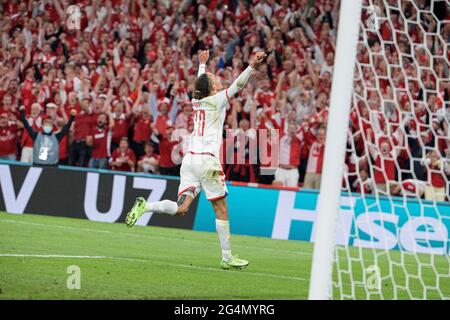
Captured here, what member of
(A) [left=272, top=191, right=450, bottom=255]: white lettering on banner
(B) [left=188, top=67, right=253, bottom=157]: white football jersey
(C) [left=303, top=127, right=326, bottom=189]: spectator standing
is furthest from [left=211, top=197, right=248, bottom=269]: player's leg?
(C) [left=303, top=127, right=326, bottom=189]: spectator standing

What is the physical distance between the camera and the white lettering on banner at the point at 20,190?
17500mm

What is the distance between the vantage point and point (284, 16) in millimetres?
22625

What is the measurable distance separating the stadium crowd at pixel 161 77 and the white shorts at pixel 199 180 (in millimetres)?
4461

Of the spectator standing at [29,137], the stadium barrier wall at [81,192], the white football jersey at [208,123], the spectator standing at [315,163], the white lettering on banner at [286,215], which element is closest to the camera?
the white football jersey at [208,123]

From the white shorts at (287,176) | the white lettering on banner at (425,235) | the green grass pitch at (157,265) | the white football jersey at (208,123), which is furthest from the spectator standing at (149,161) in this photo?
the white football jersey at (208,123)

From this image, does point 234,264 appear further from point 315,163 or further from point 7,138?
point 7,138

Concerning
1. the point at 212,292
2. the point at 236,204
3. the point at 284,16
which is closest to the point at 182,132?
the point at 236,204

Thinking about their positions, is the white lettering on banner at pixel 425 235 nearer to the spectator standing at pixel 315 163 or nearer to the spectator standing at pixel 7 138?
the spectator standing at pixel 315 163

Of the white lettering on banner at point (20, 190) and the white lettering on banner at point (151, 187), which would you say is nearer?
the white lettering on banner at point (151, 187)

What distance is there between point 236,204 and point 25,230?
4.04 meters

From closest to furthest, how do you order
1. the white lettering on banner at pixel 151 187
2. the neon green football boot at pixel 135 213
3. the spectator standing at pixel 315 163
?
the neon green football boot at pixel 135 213 → the white lettering on banner at pixel 151 187 → the spectator standing at pixel 315 163

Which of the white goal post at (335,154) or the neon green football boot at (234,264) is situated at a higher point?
the white goal post at (335,154)

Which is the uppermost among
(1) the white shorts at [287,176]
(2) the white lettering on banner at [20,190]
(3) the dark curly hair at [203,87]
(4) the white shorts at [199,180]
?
(3) the dark curly hair at [203,87]
